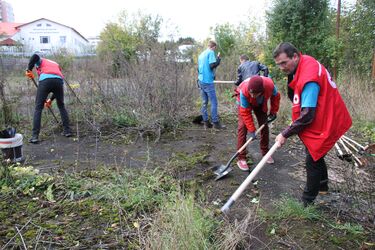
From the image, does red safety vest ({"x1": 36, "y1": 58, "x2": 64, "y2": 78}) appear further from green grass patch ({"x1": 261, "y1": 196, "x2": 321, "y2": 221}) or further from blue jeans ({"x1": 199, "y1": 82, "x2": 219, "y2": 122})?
green grass patch ({"x1": 261, "y1": 196, "x2": 321, "y2": 221})

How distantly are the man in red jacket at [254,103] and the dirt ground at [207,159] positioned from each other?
41 cm

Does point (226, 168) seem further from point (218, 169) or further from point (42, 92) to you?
point (42, 92)

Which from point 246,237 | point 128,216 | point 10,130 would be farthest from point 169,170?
point 10,130

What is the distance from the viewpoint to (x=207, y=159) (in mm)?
4652

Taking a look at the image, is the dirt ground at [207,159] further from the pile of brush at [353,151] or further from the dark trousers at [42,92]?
A: the dark trousers at [42,92]

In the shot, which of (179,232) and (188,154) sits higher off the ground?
(179,232)

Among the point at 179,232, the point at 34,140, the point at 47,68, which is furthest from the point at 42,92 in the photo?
the point at 179,232

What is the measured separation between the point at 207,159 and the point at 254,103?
4.25 ft

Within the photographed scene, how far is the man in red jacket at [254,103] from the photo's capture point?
3449mm

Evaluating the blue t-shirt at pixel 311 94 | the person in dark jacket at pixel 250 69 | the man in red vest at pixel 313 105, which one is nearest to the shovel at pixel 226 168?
the man in red vest at pixel 313 105

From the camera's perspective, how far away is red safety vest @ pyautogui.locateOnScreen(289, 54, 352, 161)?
8.38ft

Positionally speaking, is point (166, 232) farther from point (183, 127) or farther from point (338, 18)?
point (338, 18)

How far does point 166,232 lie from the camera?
211cm

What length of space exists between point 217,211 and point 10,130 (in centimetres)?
356
